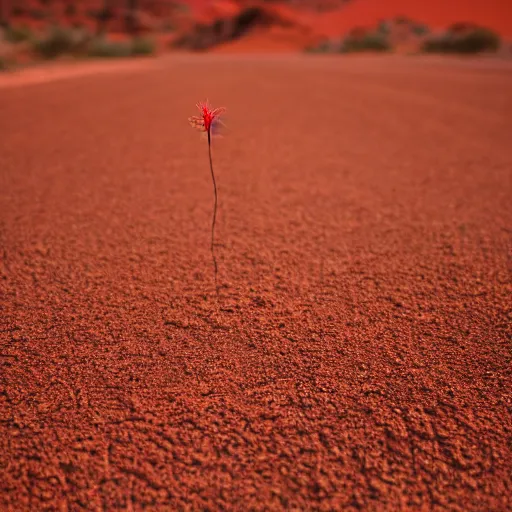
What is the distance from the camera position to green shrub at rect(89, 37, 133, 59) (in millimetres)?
19625

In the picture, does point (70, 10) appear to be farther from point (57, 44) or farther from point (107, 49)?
point (57, 44)

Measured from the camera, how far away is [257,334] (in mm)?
1831

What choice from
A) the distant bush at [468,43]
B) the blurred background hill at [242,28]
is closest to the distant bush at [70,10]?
the blurred background hill at [242,28]

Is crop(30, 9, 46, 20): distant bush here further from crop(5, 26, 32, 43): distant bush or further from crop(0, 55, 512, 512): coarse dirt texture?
crop(0, 55, 512, 512): coarse dirt texture

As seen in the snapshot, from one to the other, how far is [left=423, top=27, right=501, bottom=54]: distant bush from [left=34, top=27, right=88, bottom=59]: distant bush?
693 inches

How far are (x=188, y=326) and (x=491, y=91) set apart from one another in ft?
30.1

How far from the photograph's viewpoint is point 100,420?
4.63ft

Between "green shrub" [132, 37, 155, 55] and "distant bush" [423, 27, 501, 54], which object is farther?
"green shrub" [132, 37, 155, 55]

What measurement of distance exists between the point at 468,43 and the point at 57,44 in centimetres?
1938

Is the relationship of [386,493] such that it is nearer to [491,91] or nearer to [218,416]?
[218,416]

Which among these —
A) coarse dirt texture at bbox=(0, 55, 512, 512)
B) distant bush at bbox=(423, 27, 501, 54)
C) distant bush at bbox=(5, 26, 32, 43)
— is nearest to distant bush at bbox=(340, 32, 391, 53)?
distant bush at bbox=(423, 27, 501, 54)

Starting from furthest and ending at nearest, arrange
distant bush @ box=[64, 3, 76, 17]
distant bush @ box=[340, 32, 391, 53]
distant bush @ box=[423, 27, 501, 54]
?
distant bush @ box=[64, 3, 76, 17] < distant bush @ box=[340, 32, 391, 53] < distant bush @ box=[423, 27, 501, 54]

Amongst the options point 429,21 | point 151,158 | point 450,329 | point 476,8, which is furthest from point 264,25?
point 450,329

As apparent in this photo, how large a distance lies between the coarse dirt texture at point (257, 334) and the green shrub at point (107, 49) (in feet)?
59.9
